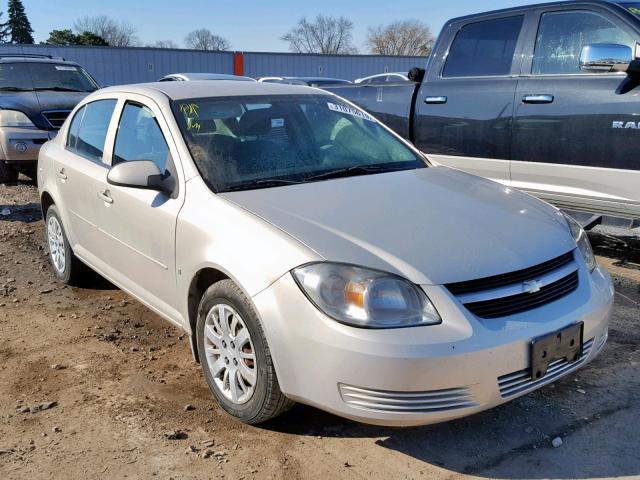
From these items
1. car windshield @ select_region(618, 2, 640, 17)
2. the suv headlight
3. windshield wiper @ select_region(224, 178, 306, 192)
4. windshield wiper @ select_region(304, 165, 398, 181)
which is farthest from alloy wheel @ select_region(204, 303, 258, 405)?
the suv headlight

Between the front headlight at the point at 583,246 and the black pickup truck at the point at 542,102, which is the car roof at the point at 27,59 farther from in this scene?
the front headlight at the point at 583,246

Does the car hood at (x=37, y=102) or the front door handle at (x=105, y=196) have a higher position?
the car hood at (x=37, y=102)

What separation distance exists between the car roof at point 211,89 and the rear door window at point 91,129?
17 cm

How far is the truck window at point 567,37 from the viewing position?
5012 mm

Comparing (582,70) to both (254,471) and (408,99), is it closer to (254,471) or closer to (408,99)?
(408,99)

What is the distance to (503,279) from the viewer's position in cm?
262

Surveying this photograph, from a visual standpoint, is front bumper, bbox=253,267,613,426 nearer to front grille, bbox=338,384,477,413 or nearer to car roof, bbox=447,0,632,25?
front grille, bbox=338,384,477,413

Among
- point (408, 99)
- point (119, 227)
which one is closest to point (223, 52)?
point (408, 99)

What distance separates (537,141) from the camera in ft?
17.1

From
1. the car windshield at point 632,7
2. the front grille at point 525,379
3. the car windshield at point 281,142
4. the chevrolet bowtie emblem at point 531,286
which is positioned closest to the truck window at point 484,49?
the car windshield at point 632,7

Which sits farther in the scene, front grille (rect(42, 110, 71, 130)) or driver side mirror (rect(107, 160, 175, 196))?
front grille (rect(42, 110, 71, 130))

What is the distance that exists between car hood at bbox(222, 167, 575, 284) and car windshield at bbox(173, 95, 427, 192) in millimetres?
173

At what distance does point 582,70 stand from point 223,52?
85.8 feet

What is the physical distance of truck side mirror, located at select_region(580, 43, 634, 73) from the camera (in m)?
4.59
